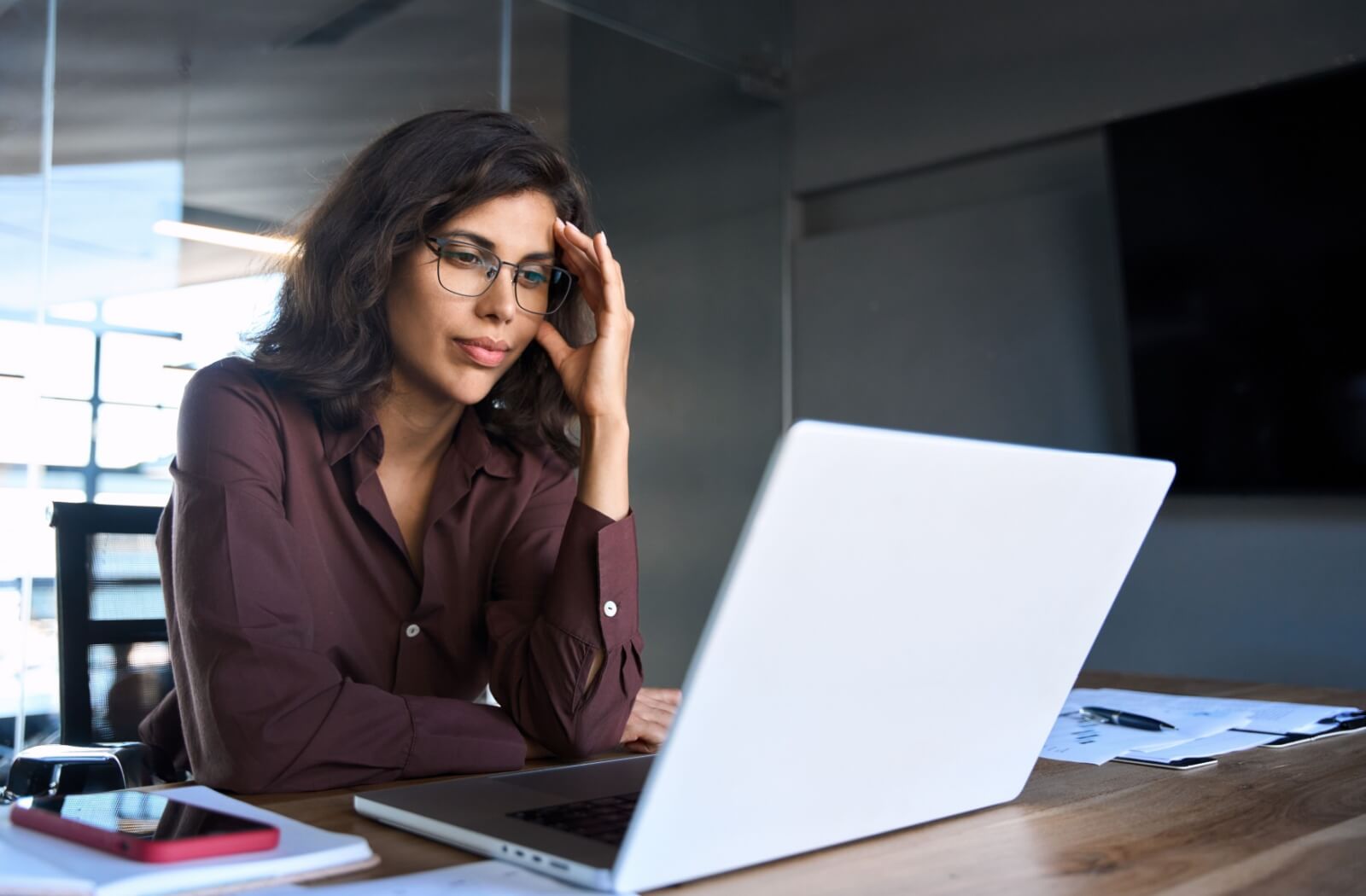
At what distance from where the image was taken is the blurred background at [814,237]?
8.55 ft

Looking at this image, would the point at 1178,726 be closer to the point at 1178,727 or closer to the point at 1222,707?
the point at 1178,727

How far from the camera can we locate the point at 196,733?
3.26ft

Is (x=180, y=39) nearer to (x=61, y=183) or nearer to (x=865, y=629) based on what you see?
(x=61, y=183)

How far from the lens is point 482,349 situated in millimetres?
1377

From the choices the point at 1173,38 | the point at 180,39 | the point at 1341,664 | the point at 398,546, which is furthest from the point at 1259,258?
the point at 180,39

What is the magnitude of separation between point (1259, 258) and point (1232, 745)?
7.31ft

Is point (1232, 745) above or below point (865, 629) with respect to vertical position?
below

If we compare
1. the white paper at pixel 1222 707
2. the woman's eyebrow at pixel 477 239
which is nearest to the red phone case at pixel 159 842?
the woman's eyebrow at pixel 477 239

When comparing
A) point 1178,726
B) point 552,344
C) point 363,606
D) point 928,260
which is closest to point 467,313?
point 552,344

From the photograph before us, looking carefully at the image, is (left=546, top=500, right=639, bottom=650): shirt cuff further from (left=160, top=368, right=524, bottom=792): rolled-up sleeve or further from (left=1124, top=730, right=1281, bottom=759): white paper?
(left=1124, top=730, right=1281, bottom=759): white paper

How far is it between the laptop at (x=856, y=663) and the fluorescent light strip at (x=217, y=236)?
227 centimetres

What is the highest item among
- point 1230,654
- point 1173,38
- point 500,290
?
point 1173,38

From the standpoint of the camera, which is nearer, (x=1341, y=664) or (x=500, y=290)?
(x=500, y=290)

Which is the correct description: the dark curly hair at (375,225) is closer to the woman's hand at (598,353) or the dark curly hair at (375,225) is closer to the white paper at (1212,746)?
the woman's hand at (598,353)
